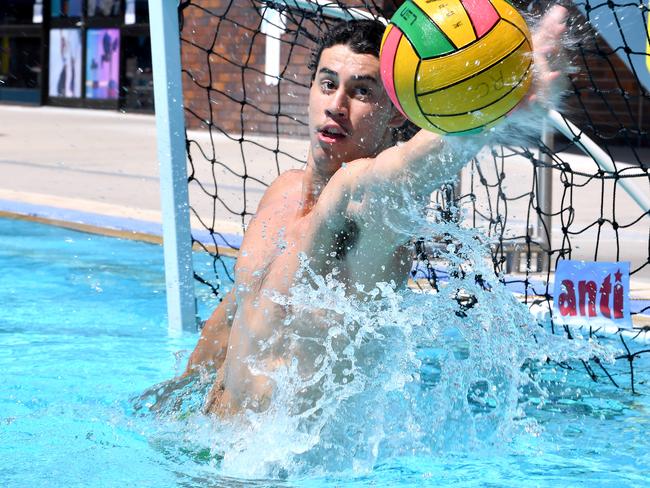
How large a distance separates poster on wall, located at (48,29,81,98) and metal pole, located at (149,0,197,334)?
651 inches

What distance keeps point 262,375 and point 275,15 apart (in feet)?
10.1

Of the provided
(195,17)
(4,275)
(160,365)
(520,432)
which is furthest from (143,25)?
(520,432)

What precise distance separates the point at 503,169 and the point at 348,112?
3339 mm

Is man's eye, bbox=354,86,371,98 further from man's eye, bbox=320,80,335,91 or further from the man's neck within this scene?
the man's neck

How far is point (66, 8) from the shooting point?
67.8 feet

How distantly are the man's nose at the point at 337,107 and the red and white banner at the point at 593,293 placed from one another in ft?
5.59

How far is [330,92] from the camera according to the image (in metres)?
2.66

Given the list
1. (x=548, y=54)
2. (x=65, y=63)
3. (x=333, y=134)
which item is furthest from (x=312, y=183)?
(x=65, y=63)

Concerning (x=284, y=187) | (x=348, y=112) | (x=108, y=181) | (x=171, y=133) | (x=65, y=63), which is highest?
(x=65, y=63)

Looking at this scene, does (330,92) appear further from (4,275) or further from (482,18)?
(4,275)

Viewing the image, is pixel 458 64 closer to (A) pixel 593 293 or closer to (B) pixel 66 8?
(A) pixel 593 293

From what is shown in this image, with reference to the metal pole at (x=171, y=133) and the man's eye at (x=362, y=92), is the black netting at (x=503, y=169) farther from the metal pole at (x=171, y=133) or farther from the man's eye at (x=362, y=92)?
the man's eye at (x=362, y=92)

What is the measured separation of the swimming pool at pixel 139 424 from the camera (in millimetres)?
2967

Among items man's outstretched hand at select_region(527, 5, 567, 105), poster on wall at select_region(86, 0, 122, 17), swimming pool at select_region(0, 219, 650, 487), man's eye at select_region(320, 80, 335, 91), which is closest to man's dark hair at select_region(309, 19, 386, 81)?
man's eye at select_region(320, 80, 335, 91)
